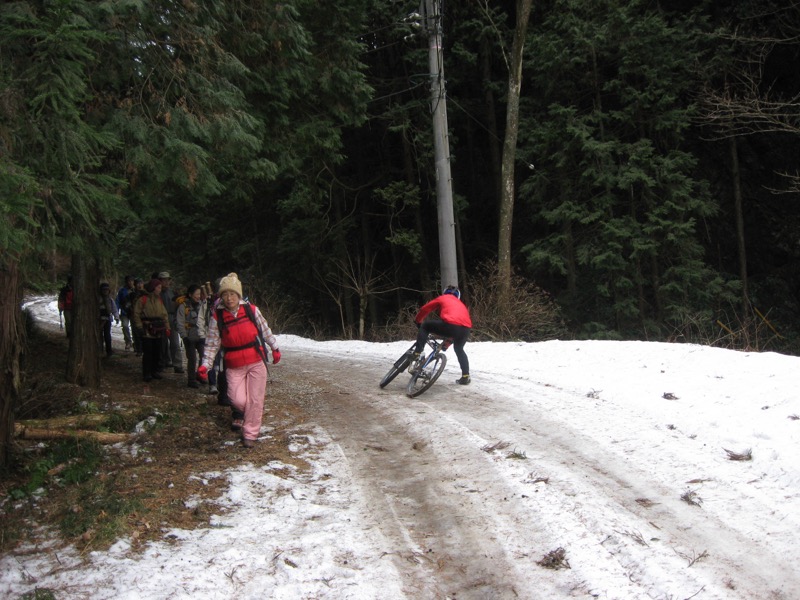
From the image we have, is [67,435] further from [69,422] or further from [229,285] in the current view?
[229,285]

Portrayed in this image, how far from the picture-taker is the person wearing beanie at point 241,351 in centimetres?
705

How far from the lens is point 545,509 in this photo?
5141mm

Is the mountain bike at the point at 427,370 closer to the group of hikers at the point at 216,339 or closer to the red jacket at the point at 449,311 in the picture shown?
the red jacket at the point at 449,311

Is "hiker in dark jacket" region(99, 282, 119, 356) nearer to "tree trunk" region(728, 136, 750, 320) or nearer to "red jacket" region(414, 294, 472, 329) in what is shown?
"red jacket" region(414, 294, 472, 329)

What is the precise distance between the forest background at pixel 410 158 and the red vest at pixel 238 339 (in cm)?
170

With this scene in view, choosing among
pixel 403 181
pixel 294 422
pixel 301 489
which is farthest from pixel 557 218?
pixel 301 489

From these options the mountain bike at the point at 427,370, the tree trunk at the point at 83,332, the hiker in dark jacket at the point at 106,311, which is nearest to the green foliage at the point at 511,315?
the mountain bike at the point at 427,370

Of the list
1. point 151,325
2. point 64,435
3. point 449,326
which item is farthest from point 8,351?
point 449,326

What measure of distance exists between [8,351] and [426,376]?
216 inches

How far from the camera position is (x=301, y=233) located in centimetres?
2717

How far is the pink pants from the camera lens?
7102mm

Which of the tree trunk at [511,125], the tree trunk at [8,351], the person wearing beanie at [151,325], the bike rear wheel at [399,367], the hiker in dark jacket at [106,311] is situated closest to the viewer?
the tree trunk at [8,351]

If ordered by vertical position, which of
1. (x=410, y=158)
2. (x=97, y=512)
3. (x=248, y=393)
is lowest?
(x=97, y=512)

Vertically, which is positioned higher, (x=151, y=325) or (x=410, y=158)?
(x=410, y=158)
